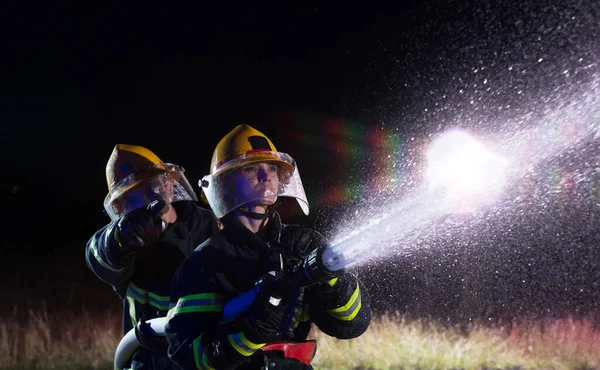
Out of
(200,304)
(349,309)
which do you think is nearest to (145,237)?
(200,304)

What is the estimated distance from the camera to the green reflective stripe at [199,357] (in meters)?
2.59

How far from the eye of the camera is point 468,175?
3822 millimetres

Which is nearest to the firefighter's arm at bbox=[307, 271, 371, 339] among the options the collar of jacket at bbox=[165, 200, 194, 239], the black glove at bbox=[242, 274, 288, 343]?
the black glove at bbox=[242, 274, 288, 343]

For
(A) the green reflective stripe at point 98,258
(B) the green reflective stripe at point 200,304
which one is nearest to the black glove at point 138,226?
(A) the green reflective stripe at point 98,258

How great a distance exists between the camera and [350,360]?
771cm

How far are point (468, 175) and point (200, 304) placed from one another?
1.89m

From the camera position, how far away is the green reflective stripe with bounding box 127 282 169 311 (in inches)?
142

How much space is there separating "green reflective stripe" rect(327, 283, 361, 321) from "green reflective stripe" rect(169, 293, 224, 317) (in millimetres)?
472

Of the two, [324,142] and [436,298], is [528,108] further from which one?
[324,142]

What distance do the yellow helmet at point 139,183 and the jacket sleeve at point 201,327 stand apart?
1291 mm

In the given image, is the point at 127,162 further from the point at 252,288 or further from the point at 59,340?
the point at 59,340

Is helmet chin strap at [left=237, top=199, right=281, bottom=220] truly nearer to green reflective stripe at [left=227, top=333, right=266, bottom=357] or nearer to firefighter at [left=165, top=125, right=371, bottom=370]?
firefighter at [left=165, top=125, right=371, bottom=370]

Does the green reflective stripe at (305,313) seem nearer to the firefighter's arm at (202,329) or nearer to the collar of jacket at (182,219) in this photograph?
the firefighter's arm at (202,329)

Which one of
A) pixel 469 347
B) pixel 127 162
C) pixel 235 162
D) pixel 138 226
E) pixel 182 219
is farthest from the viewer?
pixel 469 347
